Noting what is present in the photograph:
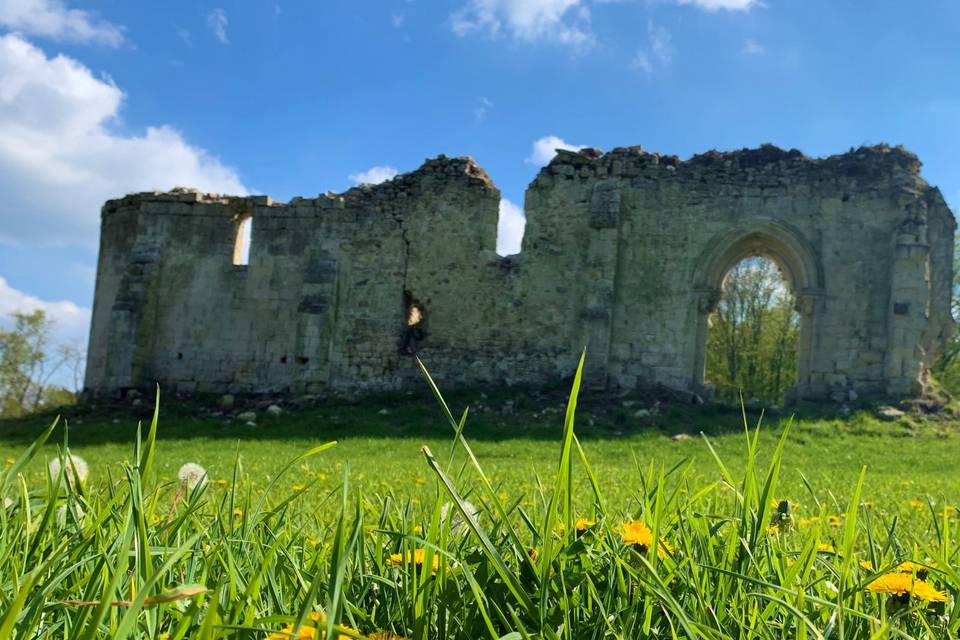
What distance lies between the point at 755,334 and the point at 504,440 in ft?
70.3

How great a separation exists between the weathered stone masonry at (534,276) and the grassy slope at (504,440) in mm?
1409

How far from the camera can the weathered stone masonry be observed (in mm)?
13969

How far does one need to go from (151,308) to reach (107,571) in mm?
17140

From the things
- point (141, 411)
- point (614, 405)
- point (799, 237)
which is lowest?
point (141, 411)

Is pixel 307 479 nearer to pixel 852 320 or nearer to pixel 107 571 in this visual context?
pixel 107 571

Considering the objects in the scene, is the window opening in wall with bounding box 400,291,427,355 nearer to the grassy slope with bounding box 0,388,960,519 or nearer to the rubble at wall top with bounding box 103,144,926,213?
the grassy slope with bounding box 0,388,960,519

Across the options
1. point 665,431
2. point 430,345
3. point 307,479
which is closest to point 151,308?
point 430,345

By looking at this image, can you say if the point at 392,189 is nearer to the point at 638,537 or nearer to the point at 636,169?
the point at 636,169

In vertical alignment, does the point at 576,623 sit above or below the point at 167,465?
above

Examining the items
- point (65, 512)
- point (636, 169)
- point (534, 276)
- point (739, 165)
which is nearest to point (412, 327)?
point (534, 276)

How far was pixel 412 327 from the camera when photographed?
16.4 m

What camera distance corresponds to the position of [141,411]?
1552 cm

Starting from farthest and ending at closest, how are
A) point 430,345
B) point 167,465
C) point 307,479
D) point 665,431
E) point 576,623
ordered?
point 430,345 < point 665,431 < point 167,465 < point 307,479 < point 576,623

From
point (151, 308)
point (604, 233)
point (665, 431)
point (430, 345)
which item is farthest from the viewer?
point (151, 308)
